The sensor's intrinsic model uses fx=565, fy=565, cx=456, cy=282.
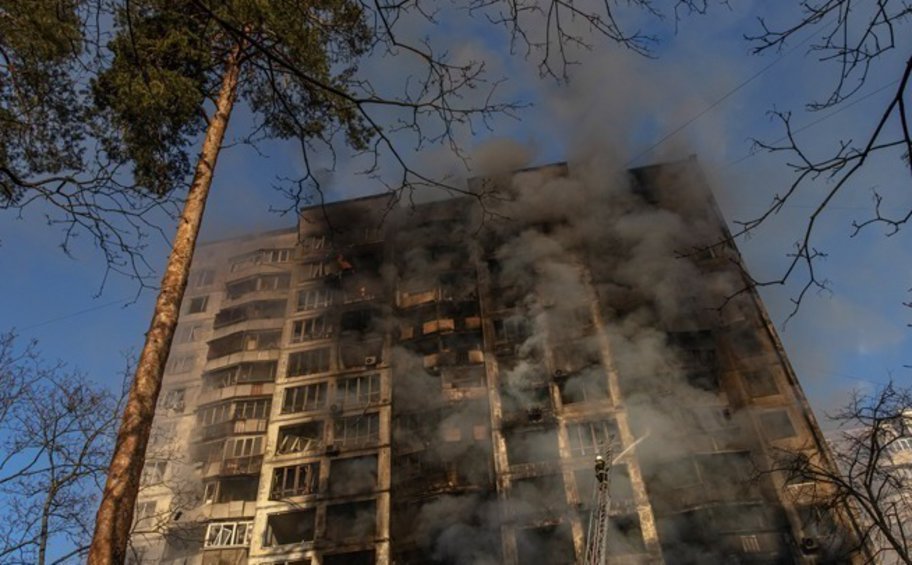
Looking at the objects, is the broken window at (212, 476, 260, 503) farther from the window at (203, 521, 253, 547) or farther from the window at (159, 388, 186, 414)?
the window at (159, 388, 186, 414)

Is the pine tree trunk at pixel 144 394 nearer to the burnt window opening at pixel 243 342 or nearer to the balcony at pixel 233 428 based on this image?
the balcony at pixel 233 428

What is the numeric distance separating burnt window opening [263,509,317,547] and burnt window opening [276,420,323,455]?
154 inches

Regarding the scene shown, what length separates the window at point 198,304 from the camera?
4600 centimetres

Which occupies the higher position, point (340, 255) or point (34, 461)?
point (340, 255)

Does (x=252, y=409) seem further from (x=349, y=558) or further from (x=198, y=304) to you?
(x=198, y=304)

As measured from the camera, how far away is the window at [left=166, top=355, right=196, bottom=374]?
43250 millimetres

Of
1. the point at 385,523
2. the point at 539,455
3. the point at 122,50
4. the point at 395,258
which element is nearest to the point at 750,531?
the point at 539,455

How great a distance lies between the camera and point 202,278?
47.7m

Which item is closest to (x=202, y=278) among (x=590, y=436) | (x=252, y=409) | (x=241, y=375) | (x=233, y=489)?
(x=241, y=375)

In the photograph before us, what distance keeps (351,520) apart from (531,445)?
38.1 feet

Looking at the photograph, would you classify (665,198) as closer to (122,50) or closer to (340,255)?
(340,255)

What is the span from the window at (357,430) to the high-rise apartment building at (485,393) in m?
0.13

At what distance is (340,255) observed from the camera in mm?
45438

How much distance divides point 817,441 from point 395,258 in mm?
31250
